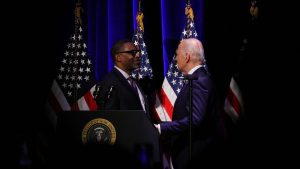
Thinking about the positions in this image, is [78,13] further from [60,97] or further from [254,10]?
[254,10]

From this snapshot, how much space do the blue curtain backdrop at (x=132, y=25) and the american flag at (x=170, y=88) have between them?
0.27ft

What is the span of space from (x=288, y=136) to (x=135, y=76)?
5.43ft

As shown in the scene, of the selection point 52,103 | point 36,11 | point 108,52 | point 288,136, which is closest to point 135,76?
point 108,52

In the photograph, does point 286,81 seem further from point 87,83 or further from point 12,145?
point 12,145

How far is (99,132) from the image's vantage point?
301 centimetres

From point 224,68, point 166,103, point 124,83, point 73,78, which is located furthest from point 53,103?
point 224,68

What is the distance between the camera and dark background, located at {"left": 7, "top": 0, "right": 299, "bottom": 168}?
157 inches

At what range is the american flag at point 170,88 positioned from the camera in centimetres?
461

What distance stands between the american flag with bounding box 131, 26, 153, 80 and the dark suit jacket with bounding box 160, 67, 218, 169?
3.40ft

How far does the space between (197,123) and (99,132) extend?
86 centimetres

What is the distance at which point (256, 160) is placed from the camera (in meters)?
4.13

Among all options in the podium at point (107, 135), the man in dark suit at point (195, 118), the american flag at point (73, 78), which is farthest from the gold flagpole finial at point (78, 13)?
the podium at point (107, 135)

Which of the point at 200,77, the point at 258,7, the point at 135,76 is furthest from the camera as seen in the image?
the point at 135,76

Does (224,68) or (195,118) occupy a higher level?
(224,68)
